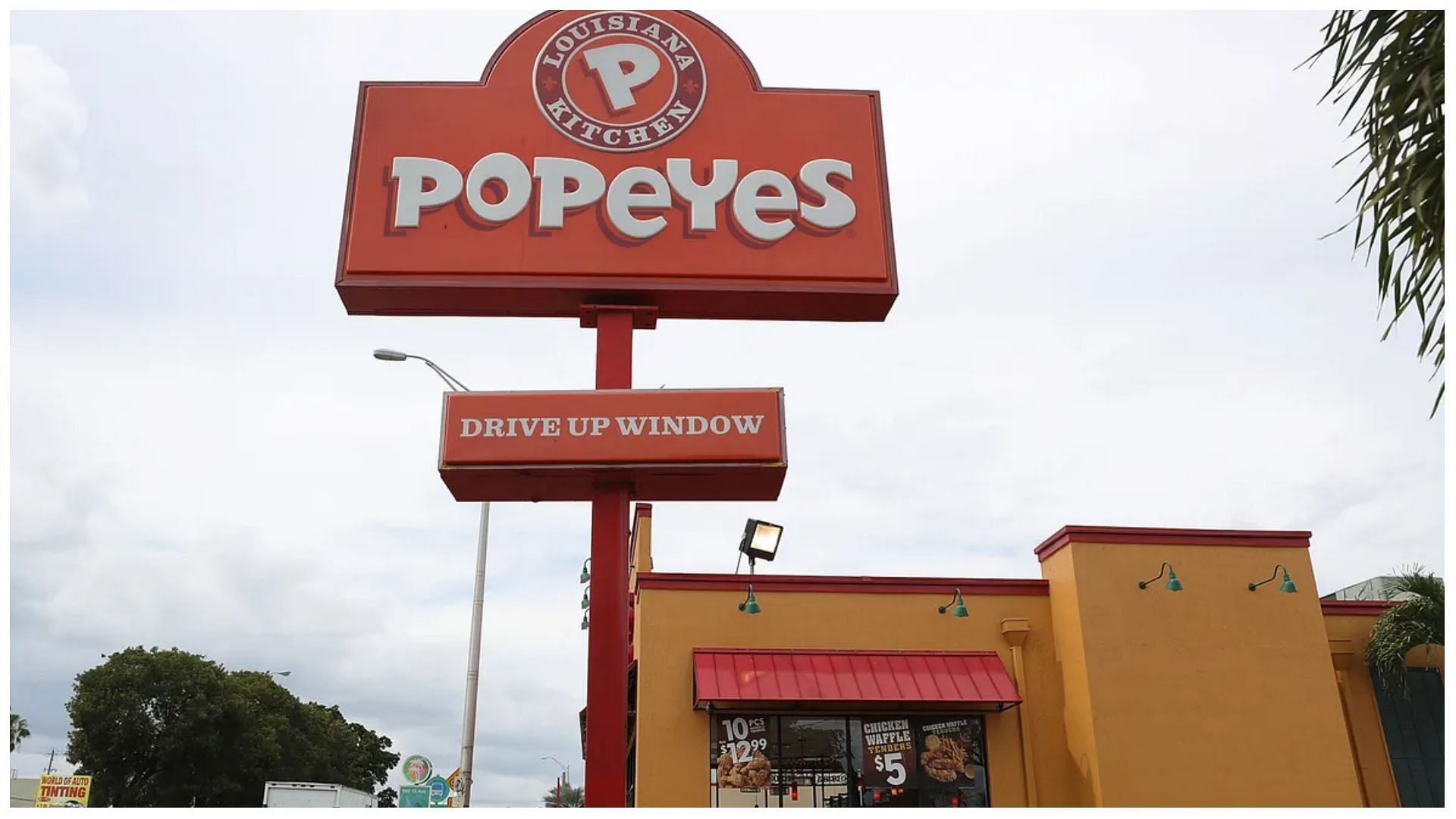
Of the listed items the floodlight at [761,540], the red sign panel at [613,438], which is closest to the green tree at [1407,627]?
the floodlight at [761,540]

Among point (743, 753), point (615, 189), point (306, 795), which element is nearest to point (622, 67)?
point (615, 189)

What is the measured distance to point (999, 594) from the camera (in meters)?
14.5

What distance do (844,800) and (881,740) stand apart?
0.89 m

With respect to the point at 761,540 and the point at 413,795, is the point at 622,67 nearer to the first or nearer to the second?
the point at 761,540

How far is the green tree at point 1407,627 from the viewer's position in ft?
45.0

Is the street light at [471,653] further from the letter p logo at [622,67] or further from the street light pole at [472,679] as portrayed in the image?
the letter p logo at [622,67]

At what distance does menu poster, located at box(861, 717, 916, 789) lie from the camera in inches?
527

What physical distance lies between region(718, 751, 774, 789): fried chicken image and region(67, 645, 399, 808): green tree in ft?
93.0

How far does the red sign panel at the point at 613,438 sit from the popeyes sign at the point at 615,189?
A: 4.51ft

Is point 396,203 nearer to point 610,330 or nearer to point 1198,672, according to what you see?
point 610,330

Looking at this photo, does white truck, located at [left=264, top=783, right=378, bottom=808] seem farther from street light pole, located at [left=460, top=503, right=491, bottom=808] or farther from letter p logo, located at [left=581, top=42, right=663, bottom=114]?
letter p logo, located at [left=581, top=42, right=663, bottom=114]

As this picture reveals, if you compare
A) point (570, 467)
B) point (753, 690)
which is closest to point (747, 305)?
point (570, 467)

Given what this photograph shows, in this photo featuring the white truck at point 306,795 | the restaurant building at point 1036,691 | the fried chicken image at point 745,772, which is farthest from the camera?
the white truck at point 306,795
